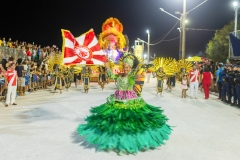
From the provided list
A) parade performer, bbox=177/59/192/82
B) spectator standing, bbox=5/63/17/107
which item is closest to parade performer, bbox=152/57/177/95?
parade performer, bbox=177/59/192/82

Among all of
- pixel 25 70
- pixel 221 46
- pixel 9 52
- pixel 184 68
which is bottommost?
pixel 25 70

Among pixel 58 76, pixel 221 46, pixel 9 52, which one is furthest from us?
pixel 221 46

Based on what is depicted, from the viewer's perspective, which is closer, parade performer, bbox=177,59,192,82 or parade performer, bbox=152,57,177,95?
parade performer, bbox=177,59,192,82

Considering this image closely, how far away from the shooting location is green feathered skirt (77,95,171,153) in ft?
16.2

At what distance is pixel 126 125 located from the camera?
16.3 ft

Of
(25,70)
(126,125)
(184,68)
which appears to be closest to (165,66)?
(184,68)

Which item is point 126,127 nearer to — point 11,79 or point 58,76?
point 11,79

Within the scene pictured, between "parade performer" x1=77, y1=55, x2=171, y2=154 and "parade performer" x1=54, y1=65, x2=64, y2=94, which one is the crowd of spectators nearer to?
"parade performer" x1=54, y1=65, x2=64, y2=94

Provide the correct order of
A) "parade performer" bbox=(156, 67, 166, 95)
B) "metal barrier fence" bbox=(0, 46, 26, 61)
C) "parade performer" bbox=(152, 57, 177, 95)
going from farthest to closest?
1. "parade performer" bbox=(152, 57, 177, 95)
2. "metal barrier fence" bbox=(0, 46, 26, 61)
3. "parade performer" bbox=(156, 67, 166, 95)

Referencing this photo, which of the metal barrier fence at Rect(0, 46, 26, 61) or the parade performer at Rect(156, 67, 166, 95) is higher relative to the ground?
the metal barrier fence at Rect(0, 46, 26, 61)

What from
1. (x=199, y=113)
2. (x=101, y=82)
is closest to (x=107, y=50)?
(x=101, y=82)

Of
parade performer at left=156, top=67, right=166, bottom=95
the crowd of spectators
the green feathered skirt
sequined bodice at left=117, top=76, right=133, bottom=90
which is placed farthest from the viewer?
parade performer at left=156, top=67, right=166, bottom=95

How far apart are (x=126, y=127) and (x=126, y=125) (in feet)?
0.15

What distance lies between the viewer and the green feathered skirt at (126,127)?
4945mm
